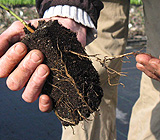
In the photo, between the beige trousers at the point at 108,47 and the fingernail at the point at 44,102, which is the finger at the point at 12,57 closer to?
the fingernail at the point at 44,102

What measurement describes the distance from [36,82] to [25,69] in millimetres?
92

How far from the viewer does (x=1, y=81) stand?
3574 mm

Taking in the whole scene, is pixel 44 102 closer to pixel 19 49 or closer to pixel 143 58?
pixel 19 49

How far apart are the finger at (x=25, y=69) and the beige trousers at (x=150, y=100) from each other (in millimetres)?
1042

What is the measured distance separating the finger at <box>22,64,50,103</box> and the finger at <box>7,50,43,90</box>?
1.1 inches

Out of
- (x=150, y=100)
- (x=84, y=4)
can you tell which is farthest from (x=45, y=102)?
(x=150, y=100)

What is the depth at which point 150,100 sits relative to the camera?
6.93 ft

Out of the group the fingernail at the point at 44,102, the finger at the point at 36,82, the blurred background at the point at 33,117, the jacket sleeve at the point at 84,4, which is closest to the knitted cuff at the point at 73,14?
the jacket sleeve at the point at 84,4

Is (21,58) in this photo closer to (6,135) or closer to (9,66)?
(9,66)

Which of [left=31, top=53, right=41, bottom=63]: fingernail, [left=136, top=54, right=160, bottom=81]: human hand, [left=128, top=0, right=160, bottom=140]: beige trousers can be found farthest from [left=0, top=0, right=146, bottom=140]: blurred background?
[left=136, top=54, right=160, bottom=81]: human hand

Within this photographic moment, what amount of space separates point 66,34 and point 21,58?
0.95 ft

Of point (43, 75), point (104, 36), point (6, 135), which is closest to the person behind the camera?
point (43, 75)

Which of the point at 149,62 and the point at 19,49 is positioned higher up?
the point at 19,49

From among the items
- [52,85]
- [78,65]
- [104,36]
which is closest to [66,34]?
[78,65]
